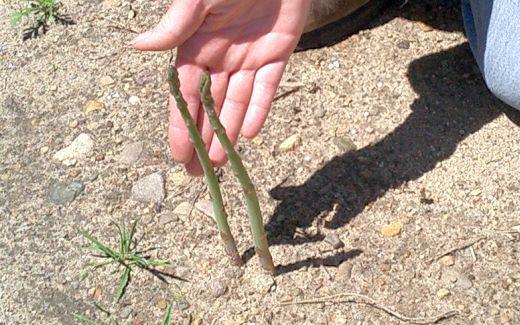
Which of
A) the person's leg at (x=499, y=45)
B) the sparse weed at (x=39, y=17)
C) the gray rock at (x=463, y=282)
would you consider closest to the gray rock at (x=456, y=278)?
the gray rock at (x=463, y=282)

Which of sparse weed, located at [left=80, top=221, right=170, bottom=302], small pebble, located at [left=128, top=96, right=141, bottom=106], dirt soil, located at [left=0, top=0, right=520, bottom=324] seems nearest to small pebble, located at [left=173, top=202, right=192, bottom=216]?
dirt soil, located at [left=0, top=0, right=520, bottom=324]

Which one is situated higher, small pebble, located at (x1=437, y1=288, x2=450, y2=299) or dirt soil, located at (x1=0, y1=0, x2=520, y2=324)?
dirt soil, located at (x1=0, y1=0, x2=520, y2=324)

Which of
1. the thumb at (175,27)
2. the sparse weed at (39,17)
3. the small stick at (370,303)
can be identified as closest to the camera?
the thumb at (175,27)

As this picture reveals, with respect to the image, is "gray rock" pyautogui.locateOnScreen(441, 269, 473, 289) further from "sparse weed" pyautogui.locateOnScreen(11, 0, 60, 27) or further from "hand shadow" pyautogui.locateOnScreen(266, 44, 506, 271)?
"sparse weed" pyautogui.locateOnScreen(11, 0, 60, 27)

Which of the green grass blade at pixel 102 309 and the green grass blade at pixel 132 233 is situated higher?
the green grass blade at pixel 132 233

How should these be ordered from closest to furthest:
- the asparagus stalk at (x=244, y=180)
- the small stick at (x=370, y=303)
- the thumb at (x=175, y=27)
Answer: the asparagus stalk at (x=244, y=180) < the thumb at (x=175, y=27) < the small stick at (x=370, y=303)

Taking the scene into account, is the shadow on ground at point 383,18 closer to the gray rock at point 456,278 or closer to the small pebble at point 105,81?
the small pebble at point 105,81
